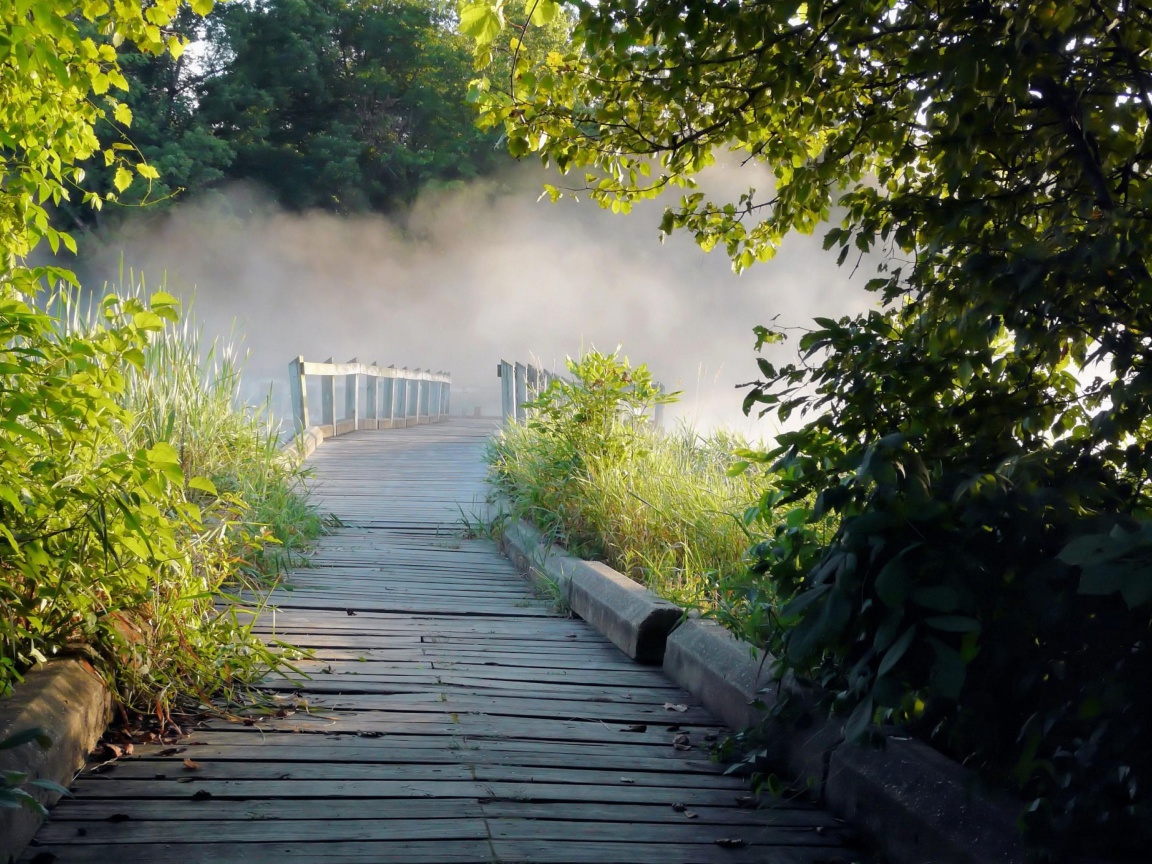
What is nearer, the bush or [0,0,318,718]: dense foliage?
the bush

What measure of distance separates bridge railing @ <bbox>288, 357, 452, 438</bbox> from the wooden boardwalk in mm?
6312

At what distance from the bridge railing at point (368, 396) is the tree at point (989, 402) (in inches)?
332

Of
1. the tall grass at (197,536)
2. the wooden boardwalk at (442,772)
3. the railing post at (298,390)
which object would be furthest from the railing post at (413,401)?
the wooden boardwalk at (442,772)

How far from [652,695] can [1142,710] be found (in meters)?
2.39

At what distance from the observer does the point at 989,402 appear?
2.06 m

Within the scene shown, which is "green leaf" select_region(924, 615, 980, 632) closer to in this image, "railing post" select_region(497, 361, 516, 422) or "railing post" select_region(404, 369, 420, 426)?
"railing post" select_region(497, 361, 516, 422)

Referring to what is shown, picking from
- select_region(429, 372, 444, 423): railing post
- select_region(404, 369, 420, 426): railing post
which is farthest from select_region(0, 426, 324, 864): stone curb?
select_region(429, 372, 444, 423): railing post

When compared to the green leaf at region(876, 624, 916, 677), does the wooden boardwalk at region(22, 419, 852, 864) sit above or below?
below

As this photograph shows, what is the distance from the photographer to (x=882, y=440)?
1802 mm

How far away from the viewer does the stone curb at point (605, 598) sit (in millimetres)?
4281

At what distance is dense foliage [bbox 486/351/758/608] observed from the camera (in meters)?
4.97

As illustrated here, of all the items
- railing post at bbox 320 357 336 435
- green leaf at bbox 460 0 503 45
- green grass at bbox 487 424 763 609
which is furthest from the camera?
railing post at bbox 320 357 336 435

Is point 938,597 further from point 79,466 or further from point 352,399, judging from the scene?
point 352,399

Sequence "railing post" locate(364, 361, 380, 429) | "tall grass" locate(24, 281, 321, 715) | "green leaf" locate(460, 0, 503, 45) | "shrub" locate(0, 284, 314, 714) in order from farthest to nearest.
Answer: "railing post" locate(364, 361, 380, 429) → "tall grass" locate(24, 281, 321, 715) → "shrub" locate(0, 284, 314, 714) → "green leaf" locate(460, 0, 503, 45)
